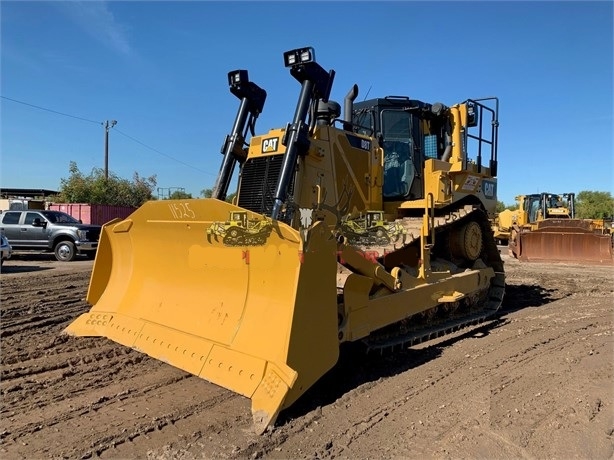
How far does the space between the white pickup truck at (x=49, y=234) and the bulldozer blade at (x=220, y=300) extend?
450 inches

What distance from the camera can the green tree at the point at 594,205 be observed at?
59772 mm

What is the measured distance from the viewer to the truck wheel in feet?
52.4

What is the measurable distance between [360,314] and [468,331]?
2.34 meters

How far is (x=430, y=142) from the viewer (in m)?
7.36

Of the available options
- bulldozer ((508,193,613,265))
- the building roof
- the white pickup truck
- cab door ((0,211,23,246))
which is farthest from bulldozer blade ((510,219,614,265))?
the building roof

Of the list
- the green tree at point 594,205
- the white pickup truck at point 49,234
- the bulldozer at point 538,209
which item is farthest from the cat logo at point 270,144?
the green tree at point 594,205

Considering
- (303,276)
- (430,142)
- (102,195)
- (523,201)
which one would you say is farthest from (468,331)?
(102,195)

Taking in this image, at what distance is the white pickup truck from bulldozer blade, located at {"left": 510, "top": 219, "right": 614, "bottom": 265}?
13851mm

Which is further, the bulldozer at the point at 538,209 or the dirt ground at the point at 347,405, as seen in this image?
the bulldozer at the point at 538,209

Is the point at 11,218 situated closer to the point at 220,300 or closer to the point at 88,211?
the point at 88,211

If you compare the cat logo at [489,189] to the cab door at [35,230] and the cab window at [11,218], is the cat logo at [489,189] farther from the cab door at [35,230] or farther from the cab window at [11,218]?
the cab window at [11,218]

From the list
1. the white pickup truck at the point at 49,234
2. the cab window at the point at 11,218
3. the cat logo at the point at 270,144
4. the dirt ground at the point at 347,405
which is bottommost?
the dirt ground at the point at 347,405

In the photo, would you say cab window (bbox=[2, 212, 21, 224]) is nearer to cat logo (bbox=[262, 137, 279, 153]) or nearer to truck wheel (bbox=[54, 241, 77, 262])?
truck wheel (bbox=[54, 241, 77, 262])

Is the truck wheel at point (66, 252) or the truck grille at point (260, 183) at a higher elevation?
the truck grille at point (260, 183)
